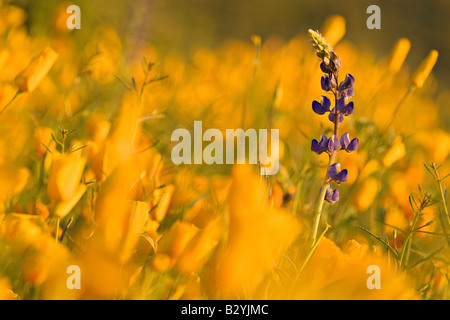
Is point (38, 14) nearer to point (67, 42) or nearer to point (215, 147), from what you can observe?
point (67, 42)

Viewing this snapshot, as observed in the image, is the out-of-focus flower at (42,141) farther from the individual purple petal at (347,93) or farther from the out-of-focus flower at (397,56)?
the out-of-focus flower at (397,56)

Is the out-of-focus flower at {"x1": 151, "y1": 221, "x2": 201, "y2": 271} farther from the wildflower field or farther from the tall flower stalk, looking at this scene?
the tall flower stalk

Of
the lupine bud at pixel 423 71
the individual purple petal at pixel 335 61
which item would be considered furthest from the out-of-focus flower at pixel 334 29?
the individual purple petal at pixel 335 61

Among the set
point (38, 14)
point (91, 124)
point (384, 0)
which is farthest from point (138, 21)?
point (384, 0)

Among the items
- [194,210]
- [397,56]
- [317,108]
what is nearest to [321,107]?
[317,108]

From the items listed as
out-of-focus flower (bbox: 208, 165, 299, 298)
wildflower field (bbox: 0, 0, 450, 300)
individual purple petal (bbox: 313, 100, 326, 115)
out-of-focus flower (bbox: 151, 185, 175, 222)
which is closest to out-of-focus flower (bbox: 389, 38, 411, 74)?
wildflower field (bbox: 0, 0, 450, 300)

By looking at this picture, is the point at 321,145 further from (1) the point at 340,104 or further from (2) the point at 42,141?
(2) the point at 42,141

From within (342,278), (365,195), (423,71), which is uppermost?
(423,71)
